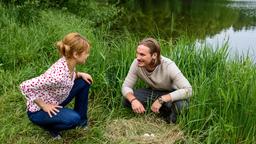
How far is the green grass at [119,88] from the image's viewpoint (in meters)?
3.92

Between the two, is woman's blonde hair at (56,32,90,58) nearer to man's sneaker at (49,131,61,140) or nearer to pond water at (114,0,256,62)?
man's sneaker at (49,131,61,140)

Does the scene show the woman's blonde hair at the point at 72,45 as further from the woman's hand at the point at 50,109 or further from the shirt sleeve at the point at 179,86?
the shirt sleeve at the point at 179,86

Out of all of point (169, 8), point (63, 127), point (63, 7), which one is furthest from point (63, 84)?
point (169, 8)

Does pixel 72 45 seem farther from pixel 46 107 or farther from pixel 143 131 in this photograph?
pixel 143 131

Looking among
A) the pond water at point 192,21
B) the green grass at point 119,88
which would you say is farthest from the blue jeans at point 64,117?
the pond water at point 192,21

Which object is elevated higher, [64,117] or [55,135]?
[64,117]

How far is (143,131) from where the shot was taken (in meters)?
4.11

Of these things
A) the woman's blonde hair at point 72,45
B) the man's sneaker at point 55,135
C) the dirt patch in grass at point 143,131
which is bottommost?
the dirt patch in grass at point 143,131

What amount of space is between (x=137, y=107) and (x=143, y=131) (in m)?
0.23

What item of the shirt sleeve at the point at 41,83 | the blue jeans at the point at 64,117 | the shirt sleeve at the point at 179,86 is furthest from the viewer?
the shirt sleeve at the point at 179,86

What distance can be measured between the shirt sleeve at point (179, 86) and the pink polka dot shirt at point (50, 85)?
93 centimetres

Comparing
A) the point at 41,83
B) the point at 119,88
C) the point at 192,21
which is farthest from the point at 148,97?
the point at 192,21

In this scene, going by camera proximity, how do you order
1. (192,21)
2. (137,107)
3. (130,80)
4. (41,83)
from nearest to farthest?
(41,83) < (137,107) < (130,80) < (192,21)

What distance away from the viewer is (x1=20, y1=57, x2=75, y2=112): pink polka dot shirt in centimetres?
349
